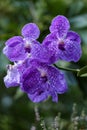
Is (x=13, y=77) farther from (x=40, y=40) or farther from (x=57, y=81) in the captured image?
(x=40, y=40)

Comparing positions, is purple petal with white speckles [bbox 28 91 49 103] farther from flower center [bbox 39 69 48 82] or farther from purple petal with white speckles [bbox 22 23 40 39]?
purple petal with white speckles [bbox 22 23 40 39]

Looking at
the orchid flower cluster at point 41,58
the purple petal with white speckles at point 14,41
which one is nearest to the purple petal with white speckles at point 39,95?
the orchid flower cluster at point 41,58

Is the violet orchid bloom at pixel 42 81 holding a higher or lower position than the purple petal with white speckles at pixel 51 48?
Result: lower

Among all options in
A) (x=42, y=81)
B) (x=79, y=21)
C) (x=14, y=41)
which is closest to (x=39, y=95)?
(x=42, y=81)

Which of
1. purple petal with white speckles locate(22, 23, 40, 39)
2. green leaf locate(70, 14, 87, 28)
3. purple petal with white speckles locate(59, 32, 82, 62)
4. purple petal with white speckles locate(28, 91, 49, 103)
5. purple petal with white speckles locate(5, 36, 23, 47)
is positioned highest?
green leaf locate(70, 14, 87, 28)

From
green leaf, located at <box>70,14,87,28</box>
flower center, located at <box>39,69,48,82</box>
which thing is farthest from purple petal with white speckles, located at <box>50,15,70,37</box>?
green leaf, located at <box>70,14,87,28</box>

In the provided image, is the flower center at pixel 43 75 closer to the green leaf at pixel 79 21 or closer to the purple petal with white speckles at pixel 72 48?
the purple petal with white speckles at pixel 72 48

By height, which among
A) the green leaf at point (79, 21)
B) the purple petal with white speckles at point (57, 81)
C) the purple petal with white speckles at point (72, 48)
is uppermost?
the green leaf at point (79, 21)

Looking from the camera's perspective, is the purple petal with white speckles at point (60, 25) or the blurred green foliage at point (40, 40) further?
the blurred green foliage at point (40, 40)
